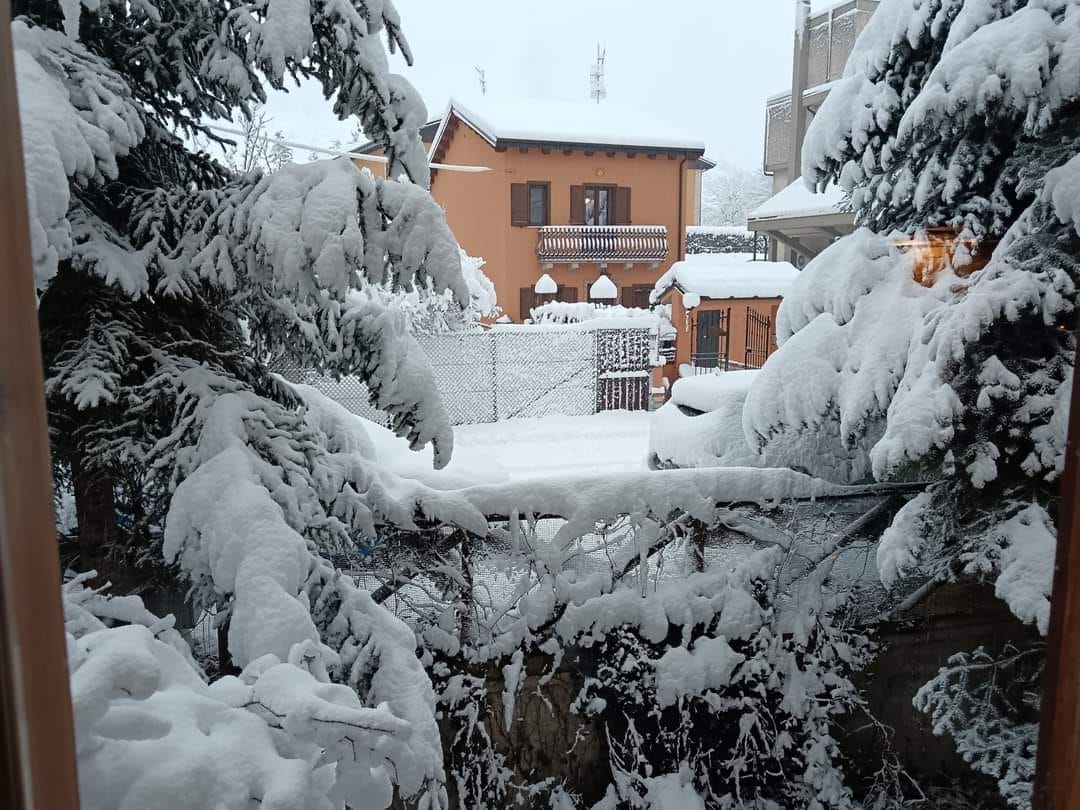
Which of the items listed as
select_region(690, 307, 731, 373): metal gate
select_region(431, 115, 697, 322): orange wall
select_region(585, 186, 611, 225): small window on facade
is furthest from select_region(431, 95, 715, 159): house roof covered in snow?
select_region(690, 307, 731, 373): metal gate

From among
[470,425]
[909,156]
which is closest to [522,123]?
[470,425]

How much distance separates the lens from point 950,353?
108 inches

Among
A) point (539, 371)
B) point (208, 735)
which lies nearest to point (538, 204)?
point (539, 371)

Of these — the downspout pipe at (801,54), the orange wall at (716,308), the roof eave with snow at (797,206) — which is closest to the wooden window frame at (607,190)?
the orange wall at (716,308)

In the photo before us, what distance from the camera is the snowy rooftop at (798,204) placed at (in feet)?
19.8

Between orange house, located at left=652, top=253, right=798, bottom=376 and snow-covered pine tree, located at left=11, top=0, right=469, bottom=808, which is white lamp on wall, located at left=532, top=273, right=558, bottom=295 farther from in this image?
snow-covered pine tree, located at left=11, top=0, right=469, bottom=808

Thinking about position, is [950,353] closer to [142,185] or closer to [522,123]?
[142,185]

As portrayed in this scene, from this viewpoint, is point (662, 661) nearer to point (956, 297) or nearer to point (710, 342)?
point (956, 297)

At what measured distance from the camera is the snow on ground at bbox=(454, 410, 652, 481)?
7152 millimetres

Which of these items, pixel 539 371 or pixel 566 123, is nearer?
pixel 539 371

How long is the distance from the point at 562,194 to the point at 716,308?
3.20 meters

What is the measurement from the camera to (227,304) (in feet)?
8.36

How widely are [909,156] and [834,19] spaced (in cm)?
498

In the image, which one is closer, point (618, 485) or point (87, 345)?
point (87, 345)
